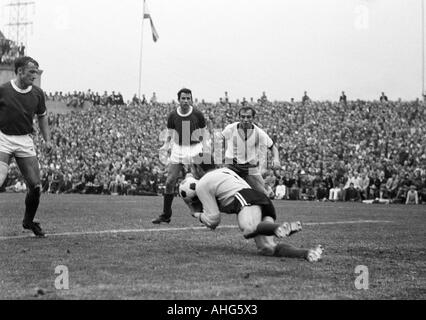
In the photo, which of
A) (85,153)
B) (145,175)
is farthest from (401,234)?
(85,153)

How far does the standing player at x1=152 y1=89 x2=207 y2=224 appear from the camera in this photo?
1177cm

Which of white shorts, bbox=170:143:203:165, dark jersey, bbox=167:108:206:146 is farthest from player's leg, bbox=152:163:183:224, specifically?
dark jersey, bbox=167:108:206:146

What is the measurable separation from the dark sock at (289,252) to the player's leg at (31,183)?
346cm

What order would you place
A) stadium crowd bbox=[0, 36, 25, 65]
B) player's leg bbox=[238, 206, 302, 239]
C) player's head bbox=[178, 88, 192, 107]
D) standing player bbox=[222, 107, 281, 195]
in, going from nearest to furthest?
player's leg bbox=[238, 206, 302, 239], standing player bbox=[222, 107, 281, 195], player's head bbox=[178, 88, 192, 107], stadium crowd bbox=[0, 36, 25, 65]

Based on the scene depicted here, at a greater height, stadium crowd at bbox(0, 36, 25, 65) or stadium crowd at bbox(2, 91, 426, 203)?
stadium crowd at bbox(0, 36, 25, 65)

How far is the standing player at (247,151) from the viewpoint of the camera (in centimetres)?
930

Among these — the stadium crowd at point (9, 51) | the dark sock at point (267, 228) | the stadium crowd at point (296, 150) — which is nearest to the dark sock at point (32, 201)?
the dark sock at point (267, 228)

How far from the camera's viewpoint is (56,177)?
1417 inches

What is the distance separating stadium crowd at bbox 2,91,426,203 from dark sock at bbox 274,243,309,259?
772 inches

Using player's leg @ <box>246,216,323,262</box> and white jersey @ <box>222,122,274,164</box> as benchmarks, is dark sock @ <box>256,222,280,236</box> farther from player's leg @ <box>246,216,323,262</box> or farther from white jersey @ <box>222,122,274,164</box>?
white jersey @ <box>222,122,274,164</box>

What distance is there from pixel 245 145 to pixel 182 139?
8.93ft

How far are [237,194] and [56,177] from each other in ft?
98.7

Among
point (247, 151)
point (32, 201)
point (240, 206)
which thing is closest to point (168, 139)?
point (247, 151)
